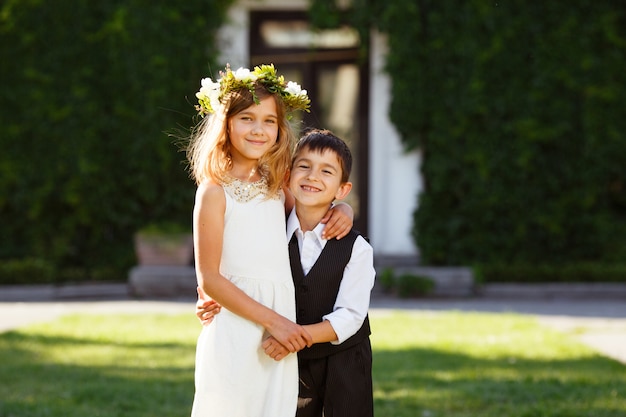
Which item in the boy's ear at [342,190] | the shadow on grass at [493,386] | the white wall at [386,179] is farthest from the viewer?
the white wall at [386,179]

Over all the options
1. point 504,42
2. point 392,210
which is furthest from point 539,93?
point 392,210

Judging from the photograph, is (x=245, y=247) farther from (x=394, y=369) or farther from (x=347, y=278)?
(x=394, y=369)

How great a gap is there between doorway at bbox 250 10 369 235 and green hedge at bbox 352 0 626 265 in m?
0.63

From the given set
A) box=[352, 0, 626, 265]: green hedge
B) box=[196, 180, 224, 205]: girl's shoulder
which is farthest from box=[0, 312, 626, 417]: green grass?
box=[352, 0, 626, 265]: green hedge

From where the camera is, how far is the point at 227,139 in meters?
3.03

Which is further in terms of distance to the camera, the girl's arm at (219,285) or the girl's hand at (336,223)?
the girl's hand at (336,223)

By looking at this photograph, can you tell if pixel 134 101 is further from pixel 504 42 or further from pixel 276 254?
pixel 276 254

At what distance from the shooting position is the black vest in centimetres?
300

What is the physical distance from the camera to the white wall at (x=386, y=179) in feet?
33.8

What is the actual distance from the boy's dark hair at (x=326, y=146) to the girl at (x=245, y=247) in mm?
51

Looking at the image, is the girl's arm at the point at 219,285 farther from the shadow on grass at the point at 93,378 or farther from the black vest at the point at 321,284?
the shadow on grass at the point at 93,378

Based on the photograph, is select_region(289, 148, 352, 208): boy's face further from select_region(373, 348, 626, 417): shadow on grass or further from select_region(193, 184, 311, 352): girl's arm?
select_region(373, 348, 626, 417): shadow on grass

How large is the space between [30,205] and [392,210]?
12.7 ft

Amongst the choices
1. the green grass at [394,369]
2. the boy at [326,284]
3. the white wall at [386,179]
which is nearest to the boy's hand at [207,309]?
the boy at [326,284]
